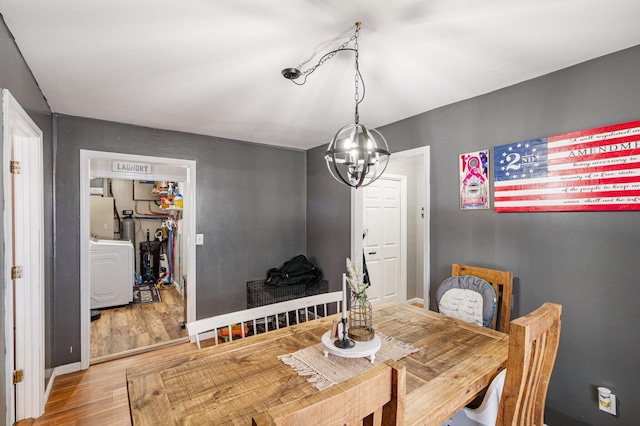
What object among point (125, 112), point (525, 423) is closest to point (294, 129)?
point (125, 112)

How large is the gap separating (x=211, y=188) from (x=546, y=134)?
10.3 feet

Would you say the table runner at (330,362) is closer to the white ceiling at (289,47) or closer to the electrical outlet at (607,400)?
the electrical outlet at (607,400)

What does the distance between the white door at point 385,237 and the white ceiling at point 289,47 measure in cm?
177

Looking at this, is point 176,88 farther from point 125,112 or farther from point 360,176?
point 360,176

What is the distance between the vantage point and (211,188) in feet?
11.5

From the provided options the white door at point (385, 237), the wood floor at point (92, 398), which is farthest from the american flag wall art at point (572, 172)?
the wood floor at point (92, 398)

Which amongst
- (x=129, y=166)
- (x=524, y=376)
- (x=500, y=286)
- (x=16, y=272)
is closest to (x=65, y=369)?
(x=16, y=272)

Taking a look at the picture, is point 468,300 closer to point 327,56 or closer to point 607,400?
point 607,400

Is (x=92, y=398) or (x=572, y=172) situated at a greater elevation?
(x=572, y=172)

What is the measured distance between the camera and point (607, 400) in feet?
5.59

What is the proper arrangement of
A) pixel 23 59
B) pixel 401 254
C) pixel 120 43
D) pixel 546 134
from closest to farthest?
pixel 120 43
pixel 23 59
pixel 546 134
pixel 401 254

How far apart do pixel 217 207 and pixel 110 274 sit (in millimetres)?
2255

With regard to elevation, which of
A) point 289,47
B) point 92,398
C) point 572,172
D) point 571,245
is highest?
point 289,47

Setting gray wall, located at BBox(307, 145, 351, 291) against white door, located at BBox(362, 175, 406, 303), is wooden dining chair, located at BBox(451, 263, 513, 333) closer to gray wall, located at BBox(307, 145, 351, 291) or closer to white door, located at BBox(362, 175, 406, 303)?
gray wall, located at BBox(307, 145, 351, 291)
